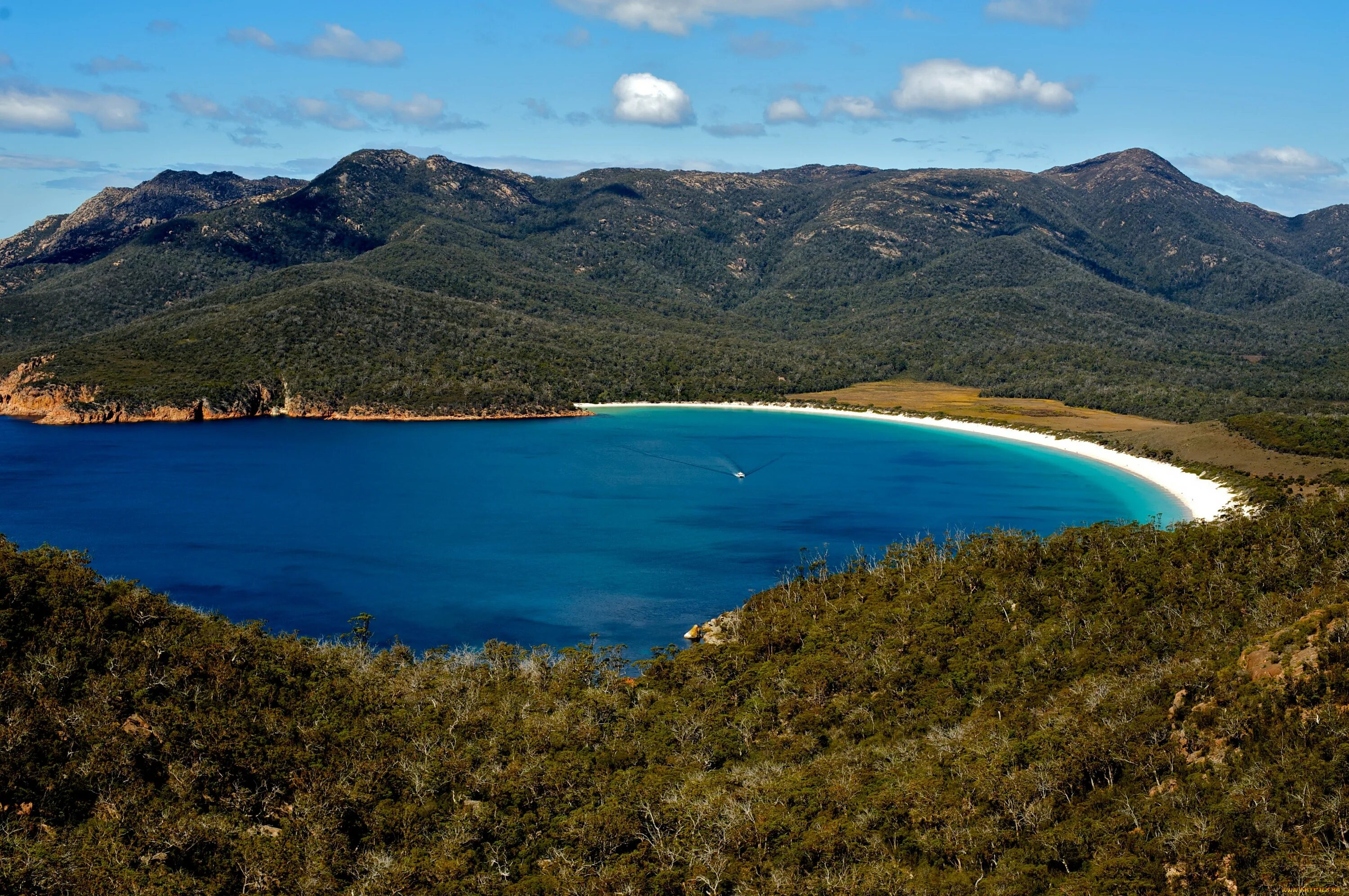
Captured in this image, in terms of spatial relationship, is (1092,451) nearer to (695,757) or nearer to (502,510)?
(502,510)

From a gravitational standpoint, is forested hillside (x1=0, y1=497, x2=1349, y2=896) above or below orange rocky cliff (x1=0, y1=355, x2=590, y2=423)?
below

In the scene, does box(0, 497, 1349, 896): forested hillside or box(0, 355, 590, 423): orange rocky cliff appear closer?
box(0, 497, 1349, 896): forested hillside

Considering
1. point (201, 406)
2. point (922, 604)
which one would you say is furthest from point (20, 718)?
point (201, 406)

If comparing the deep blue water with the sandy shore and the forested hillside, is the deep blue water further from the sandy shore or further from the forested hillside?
the forested hillside

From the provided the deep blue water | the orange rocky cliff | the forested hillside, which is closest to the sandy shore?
the deep blue water

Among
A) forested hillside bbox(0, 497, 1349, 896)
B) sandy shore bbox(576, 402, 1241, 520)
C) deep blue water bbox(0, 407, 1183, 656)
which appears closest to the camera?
forested hillside bbox(0, 497, 1349, 896)
